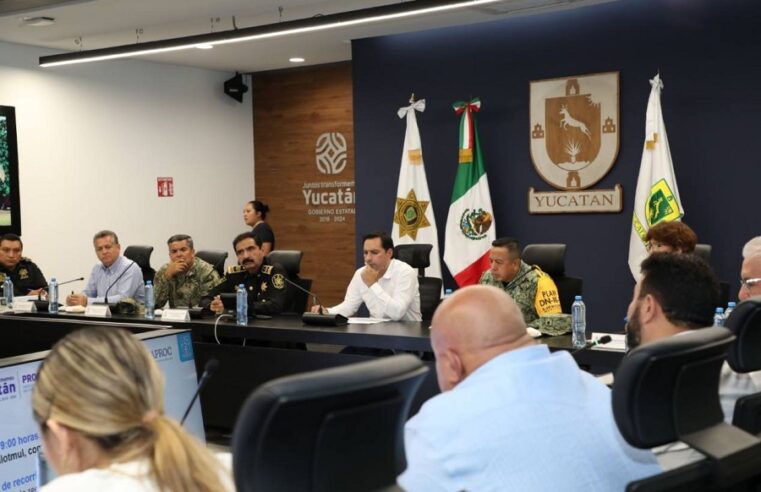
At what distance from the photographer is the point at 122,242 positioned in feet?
32.0

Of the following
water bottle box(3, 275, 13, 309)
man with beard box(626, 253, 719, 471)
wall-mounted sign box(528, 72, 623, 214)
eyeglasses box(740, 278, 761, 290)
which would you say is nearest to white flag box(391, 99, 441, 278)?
wall-mounted sign box(528, 72, 623, 214)

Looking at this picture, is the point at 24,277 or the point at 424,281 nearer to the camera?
the point at 424,281

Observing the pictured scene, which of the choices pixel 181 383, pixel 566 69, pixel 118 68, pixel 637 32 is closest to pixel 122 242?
pixel 118 68

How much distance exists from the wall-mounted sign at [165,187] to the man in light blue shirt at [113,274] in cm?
279

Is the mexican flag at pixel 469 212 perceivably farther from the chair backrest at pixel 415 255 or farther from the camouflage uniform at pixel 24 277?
the camouflage uniform at pixel 24 277

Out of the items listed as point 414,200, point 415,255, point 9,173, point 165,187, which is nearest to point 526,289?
point 415,255

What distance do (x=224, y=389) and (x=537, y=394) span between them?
425 cm

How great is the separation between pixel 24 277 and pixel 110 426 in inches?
269

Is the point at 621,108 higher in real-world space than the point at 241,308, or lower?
higher

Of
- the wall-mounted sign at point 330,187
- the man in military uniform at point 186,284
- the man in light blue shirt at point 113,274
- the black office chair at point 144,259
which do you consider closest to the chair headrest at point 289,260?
the man in military uniform at point 186,284

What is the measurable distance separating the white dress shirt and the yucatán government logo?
4428 mm

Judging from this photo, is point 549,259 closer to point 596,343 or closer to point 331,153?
point 596,343

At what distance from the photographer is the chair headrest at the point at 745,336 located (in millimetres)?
2051

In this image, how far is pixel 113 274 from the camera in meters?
7.33
